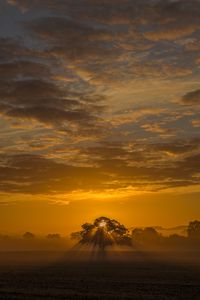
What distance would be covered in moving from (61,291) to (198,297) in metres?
14.7

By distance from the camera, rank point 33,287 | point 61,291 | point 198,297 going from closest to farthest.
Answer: point 198,297
point 61,291
point 33,287

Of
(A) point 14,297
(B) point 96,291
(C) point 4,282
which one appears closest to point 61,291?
(B) point 96,291

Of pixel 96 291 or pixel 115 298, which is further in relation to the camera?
pixel 96 291

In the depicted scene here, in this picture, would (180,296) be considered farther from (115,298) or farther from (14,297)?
(14,297)

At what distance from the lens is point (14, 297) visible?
2045 inches

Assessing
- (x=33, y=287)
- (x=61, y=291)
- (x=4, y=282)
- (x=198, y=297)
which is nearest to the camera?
(x=198, y=297)

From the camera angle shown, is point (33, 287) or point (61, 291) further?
point (33, 287)

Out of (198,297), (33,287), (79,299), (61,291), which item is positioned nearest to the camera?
(79,299)

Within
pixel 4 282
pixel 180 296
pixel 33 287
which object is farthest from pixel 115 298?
pixel 4 282

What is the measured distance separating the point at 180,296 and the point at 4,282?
24.4 m

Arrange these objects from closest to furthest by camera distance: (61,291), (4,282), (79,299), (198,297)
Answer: (79,299)
(198,297)
(61,291)
(4,282)

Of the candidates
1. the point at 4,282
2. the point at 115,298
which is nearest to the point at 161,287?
the point at 115,298

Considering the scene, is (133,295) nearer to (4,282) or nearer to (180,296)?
(180,296)

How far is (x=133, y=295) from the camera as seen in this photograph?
55.3 m
